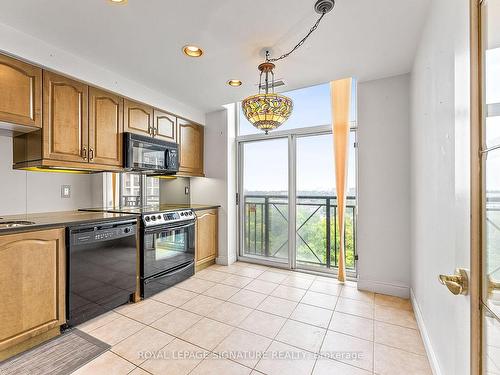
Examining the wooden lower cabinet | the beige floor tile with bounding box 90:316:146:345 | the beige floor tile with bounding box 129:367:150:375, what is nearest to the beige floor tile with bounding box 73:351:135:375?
the beige floor tile with bounding box 129:367:150:375

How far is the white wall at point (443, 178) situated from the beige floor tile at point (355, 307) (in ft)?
1.24

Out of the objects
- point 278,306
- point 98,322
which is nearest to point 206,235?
point 278,306

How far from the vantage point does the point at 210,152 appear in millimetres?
3701

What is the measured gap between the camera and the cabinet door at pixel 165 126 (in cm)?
299

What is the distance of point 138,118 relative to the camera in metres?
2.77

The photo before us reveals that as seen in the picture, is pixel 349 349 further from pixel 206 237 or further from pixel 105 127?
pixel 105 127

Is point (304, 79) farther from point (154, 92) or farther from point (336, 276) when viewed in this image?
point (336, 276)

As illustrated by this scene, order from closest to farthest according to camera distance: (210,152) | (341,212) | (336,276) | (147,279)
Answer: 1. (147,279)
2. (341,212)
3. (336,276)
4. (210,152)

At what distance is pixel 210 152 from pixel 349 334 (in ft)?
9.30

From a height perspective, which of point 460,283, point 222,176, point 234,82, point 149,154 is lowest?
point 460,283

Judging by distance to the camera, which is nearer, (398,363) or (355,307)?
(398,363)

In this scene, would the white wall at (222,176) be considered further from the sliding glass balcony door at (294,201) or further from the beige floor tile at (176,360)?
the beige floor tile at (176,360)

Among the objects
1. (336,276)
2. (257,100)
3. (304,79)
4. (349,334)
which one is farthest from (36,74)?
(336,276)

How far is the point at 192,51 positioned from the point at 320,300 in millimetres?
2605
